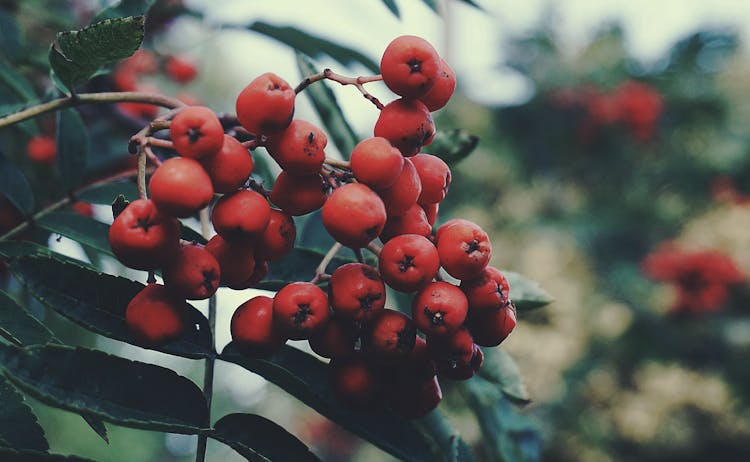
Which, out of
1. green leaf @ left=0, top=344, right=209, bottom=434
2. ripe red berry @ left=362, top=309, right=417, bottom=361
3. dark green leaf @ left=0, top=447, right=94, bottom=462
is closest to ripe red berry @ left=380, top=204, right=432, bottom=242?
ripe red berry @ left=362, top=309, right=417, bottom=361

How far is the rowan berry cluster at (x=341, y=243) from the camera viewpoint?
0.75m

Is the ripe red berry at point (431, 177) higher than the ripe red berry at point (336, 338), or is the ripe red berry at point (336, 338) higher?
the ripe red berry at point (431, 177)

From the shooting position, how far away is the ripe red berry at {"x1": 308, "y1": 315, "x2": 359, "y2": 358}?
33.4 inches

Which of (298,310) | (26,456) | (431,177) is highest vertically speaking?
(431,177)

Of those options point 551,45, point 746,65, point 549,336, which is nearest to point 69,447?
point 549,336

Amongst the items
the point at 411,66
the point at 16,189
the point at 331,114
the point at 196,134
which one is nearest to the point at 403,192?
the point at 411,66

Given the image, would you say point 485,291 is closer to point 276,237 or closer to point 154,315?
point 276,237

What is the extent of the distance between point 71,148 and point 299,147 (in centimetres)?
74

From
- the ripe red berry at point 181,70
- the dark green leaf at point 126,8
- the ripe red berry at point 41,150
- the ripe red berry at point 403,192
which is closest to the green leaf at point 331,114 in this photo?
the dark green leaf at point 126,8

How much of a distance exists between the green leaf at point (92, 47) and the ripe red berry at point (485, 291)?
54 centimetres

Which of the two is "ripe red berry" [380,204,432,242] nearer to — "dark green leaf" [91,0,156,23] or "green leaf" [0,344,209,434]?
"green leaf" [0,344,209,434]

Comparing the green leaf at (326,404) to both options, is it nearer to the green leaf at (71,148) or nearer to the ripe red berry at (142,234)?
the ripe red berry at (142,234)

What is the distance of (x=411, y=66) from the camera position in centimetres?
83

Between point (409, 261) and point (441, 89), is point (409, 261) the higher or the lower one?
the lower one
